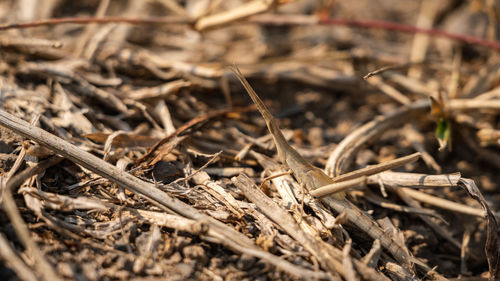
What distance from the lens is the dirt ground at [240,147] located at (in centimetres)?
127

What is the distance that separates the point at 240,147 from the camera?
190 cm

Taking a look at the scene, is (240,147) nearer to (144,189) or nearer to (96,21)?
(144,189)

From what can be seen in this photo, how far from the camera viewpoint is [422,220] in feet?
5.70

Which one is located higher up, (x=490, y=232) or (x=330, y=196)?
(x=330, y=196)

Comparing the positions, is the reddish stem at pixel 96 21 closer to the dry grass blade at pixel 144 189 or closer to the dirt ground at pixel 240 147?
the dirt ground at pixel 240 147

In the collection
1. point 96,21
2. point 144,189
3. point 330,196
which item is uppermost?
point 96,21

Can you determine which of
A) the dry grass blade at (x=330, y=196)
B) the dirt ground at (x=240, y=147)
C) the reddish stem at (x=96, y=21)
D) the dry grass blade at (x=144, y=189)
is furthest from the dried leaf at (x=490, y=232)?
the reddish stem at (x=96, y=21)

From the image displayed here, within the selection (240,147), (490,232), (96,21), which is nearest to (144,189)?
(240,147)

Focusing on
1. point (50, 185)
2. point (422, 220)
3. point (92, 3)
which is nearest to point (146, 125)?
point (50, 185)

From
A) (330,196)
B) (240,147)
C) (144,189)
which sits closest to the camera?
(144,189)

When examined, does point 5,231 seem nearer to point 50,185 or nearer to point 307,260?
point 50,185

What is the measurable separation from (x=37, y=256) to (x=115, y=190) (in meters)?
0.45

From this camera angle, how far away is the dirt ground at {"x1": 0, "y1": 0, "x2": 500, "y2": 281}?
1.27 meters

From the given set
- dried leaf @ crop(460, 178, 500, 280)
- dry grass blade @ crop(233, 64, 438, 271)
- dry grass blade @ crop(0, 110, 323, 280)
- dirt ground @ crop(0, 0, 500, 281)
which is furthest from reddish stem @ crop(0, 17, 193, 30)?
dried leaf @ crop(460, 178, 500, 280)
